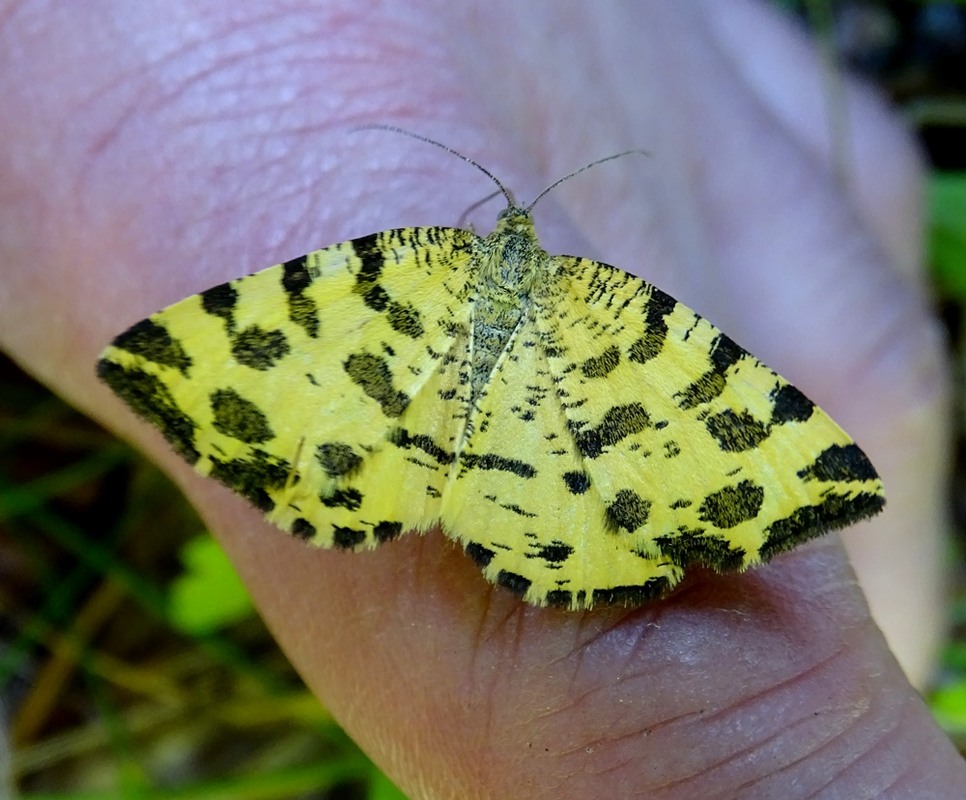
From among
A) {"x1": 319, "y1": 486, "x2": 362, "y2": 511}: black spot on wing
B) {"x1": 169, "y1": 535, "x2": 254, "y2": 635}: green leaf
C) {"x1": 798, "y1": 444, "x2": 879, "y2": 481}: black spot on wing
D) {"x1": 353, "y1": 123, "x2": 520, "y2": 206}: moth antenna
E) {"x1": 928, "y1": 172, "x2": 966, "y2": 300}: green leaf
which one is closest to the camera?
{"x1": 798, "y1": 444, "x2": 879, "y2": 481}: black spot on wing

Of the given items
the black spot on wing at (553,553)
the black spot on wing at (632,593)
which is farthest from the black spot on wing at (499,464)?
the black spot on wing at (632,593)

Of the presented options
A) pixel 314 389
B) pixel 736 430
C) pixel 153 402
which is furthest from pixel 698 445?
pixel 153 402

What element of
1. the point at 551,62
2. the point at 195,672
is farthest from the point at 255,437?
the point at 195,672

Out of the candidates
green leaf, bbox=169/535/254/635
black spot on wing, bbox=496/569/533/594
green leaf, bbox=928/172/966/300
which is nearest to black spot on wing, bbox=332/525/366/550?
black spot on wing, bbox=496/569/533/594

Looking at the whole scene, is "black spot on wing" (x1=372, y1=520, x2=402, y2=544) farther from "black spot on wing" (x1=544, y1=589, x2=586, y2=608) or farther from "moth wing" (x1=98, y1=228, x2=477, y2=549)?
"black spot on wing" (x1=544, y1=589, x2=586, y2=608)

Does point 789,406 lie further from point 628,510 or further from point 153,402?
point 153,402

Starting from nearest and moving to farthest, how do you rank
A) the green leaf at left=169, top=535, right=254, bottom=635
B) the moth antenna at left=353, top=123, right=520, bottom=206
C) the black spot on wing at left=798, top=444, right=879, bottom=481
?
the black spot on wing at left=798, top=444, right=879, bottom=481, the moth antenna at left=353, top=123, right=520, bottom=206, the green leaf at left=169, top=535, right=254, bottom=635

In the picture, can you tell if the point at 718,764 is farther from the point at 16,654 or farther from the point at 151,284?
the point at 16,654
